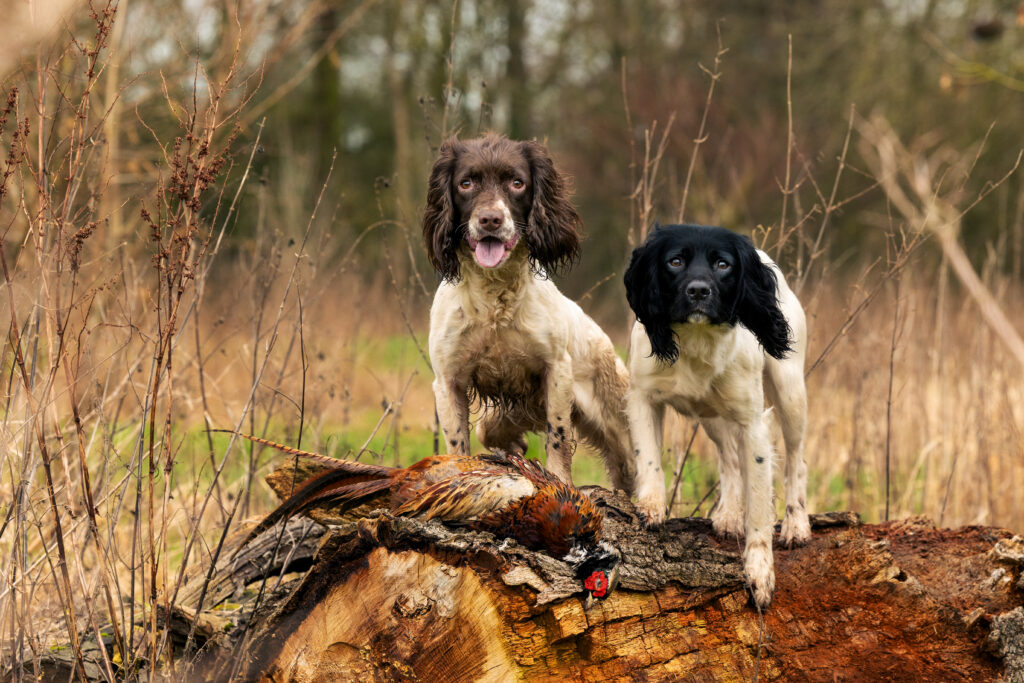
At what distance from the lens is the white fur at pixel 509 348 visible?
3.72 m

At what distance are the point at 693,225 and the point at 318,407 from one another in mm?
2167

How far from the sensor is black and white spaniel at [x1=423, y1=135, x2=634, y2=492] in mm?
3613

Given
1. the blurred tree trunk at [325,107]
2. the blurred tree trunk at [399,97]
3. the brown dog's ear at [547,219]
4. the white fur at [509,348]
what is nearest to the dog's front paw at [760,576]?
the white fur at [509,348]

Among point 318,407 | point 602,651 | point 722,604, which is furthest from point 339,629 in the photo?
point 318,407

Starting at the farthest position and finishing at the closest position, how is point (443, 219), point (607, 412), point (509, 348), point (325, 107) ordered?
point (325, 107) → point (607, 412) → point (509, 348) → point (443, 219)

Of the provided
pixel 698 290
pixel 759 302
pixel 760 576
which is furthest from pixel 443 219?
pixel 760 576

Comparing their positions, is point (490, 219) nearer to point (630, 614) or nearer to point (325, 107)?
point (630, 614)

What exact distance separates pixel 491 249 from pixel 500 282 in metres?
0.21

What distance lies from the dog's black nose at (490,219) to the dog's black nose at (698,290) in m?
0.72

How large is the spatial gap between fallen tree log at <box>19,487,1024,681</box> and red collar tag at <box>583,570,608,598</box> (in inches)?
1.3

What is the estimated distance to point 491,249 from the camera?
11.6 feet

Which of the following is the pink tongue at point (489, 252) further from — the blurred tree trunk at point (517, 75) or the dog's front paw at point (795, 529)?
the blurred tree trunk at point (517, 75)

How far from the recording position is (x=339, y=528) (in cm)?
288

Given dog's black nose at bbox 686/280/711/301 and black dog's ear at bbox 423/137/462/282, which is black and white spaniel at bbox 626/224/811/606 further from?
black dog's ear at bbox 423/137/462/282
